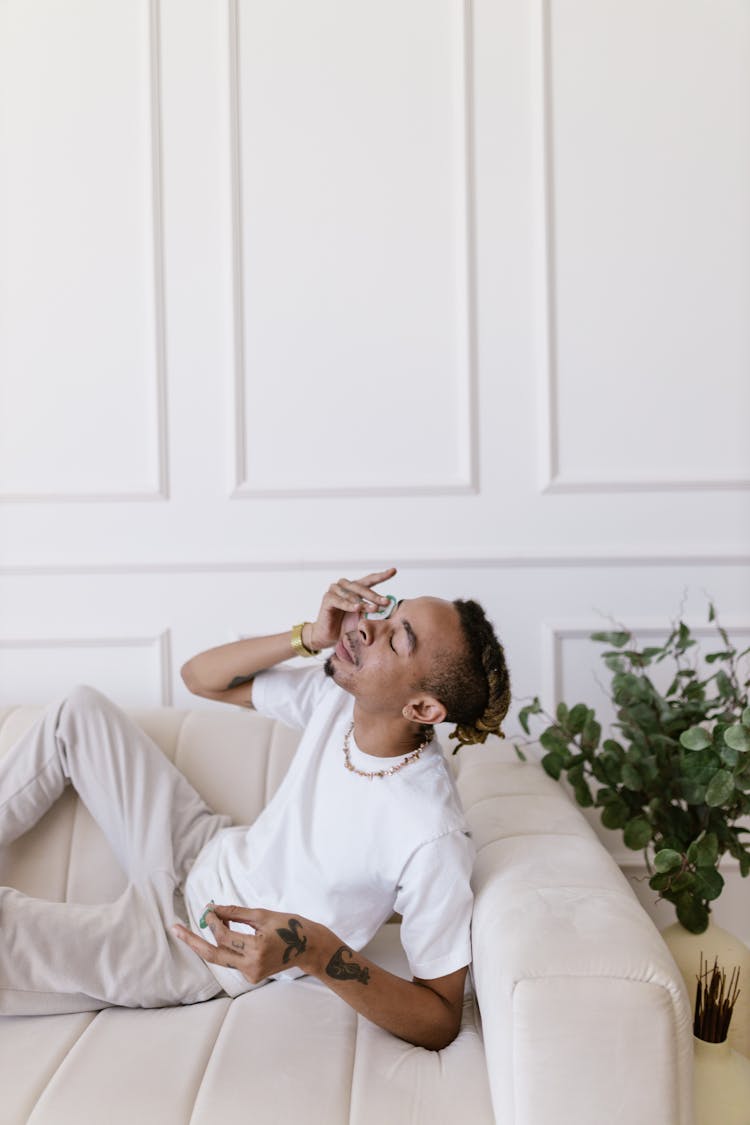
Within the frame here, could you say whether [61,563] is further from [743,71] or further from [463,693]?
[743,71]

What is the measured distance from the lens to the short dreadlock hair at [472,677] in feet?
4.52

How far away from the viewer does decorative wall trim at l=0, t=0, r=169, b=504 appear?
6.80 ft

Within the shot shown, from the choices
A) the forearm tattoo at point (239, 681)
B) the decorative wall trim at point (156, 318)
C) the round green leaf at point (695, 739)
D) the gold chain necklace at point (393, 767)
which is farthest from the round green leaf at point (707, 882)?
the decorative wall trim at point (156, 318)

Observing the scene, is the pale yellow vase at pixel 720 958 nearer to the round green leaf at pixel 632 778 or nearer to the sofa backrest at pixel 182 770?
the round green leaf at pixel 632 778

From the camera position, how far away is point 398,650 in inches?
55.2

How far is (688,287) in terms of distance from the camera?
6.83 ft

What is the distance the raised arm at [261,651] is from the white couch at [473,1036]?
1.28ft

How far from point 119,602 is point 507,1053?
1440 mm

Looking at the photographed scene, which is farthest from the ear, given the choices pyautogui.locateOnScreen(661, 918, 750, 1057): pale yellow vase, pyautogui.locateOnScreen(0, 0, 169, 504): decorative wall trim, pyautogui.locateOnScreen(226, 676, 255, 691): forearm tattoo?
pyautogui.locateOnScreen(0, 0, 169, 504): decorative wall trim

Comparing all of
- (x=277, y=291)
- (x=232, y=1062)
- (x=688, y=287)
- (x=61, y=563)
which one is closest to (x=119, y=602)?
(x=61, y=563)

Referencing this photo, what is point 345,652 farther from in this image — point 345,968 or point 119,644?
point 119,644

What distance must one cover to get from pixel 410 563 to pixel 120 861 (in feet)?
2.99

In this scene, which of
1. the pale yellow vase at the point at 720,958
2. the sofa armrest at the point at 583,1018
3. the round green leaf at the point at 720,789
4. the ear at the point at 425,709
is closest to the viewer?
the sofa armrest at the point at 583,1018

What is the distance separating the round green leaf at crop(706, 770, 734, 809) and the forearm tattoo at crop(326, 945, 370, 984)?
26.4 inches
